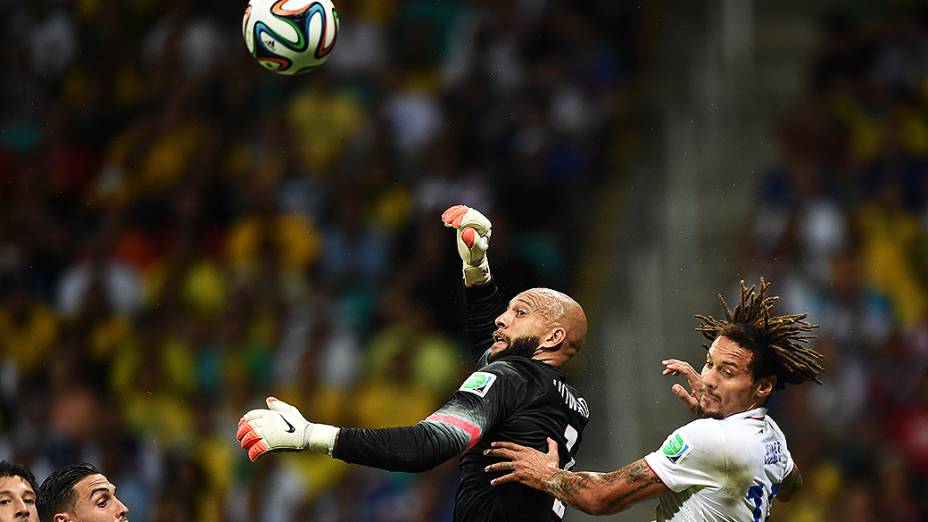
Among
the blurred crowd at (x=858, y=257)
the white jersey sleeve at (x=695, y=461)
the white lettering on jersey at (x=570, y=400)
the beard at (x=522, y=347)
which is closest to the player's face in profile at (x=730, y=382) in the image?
the white jersey sleeve at (x=695, y=461)

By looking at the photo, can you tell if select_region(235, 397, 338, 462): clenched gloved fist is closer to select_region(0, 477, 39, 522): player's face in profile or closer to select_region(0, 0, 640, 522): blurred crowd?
select_region(0, 477, 39, 522): player's face in profile

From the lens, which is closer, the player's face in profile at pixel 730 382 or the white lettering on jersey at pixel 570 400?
the player's face in profile at pixel 730 382

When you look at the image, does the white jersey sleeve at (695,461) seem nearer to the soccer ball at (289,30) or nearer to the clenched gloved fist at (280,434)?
the clenched gloved fist at (280,434)

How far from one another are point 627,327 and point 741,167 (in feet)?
7.02

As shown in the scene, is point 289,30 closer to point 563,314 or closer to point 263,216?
point 563,314

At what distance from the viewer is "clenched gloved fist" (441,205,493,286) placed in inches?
274

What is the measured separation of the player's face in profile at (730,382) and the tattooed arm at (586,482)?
41 cm

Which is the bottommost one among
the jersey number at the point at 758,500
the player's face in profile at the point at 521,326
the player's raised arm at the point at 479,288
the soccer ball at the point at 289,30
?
the jersey number at the point at 758,500

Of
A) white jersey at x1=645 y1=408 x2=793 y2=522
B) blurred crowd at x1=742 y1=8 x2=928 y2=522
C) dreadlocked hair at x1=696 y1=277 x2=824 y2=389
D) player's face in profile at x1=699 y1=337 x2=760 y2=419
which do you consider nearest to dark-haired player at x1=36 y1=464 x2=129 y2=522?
white jersey at x1=645 y1=408 x2=793 y2=522

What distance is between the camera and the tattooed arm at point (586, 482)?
238 inches

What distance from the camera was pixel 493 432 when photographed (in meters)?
6.30

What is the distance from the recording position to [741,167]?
12680mm

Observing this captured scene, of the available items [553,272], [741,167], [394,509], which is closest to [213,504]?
[394,509]

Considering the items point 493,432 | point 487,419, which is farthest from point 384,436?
point 493,432
